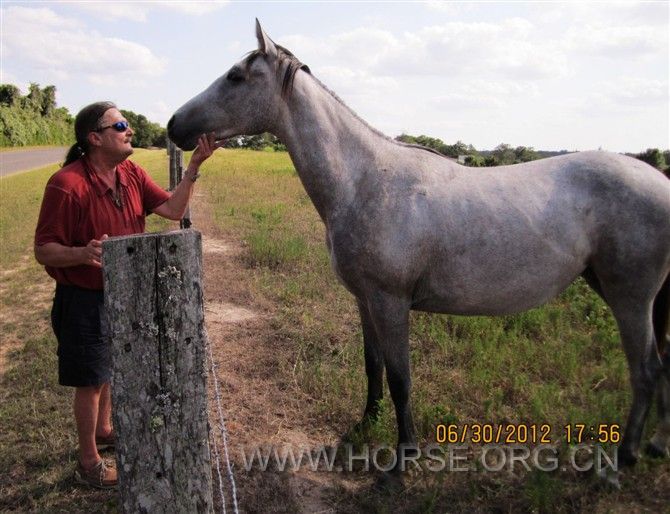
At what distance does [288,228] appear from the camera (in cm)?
1107

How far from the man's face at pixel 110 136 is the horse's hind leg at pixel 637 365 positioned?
317cm

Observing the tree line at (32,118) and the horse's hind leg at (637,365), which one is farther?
the tree line at (32,118)

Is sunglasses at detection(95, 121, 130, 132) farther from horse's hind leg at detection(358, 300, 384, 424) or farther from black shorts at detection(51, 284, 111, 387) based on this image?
horse's hind leg at detection(358, 300, 384, 424)

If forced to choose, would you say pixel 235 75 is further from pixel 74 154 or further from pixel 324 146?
pixel 74 154

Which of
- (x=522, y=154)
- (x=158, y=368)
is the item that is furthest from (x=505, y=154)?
(x=158, y=368)

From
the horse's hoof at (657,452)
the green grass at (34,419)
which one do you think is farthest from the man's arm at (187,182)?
the horse's hoof at (657,452)

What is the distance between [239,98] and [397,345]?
175 cm

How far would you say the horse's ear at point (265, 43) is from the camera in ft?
9.49

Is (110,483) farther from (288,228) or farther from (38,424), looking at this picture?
(288,228)

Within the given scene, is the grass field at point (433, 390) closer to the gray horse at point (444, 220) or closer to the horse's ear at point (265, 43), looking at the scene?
the gray horse at point (444, 220)

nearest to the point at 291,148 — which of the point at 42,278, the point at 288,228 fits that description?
the point at 42,278

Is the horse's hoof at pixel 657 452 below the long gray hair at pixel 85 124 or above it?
below

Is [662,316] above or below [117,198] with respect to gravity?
below

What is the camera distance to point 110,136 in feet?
9.20
